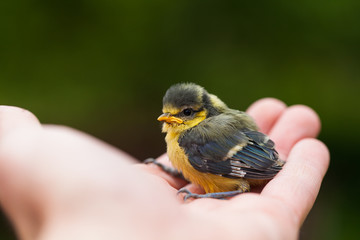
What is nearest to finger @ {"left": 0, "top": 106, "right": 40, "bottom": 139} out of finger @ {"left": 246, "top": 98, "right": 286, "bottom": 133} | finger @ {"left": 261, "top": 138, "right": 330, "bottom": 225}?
finger @ {"left": 261, "top": 138, "right": 330, "bottom": 225}

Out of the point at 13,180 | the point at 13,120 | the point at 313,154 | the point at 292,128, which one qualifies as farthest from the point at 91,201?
the point at 292,128

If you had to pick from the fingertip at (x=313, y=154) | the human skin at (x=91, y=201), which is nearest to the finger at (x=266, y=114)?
the fingertip at (x=313, y=154)

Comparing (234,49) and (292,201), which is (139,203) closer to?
(292,201)

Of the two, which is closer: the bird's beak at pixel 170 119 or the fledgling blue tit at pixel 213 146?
the fledgling blue tit at pixel 213 146

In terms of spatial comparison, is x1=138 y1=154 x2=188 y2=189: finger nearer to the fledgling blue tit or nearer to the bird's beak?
the fledgling blue tit

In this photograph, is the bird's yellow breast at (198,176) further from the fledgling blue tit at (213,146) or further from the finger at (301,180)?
the finger at (301,180)

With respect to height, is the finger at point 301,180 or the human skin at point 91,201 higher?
the human skin at point 91,201
